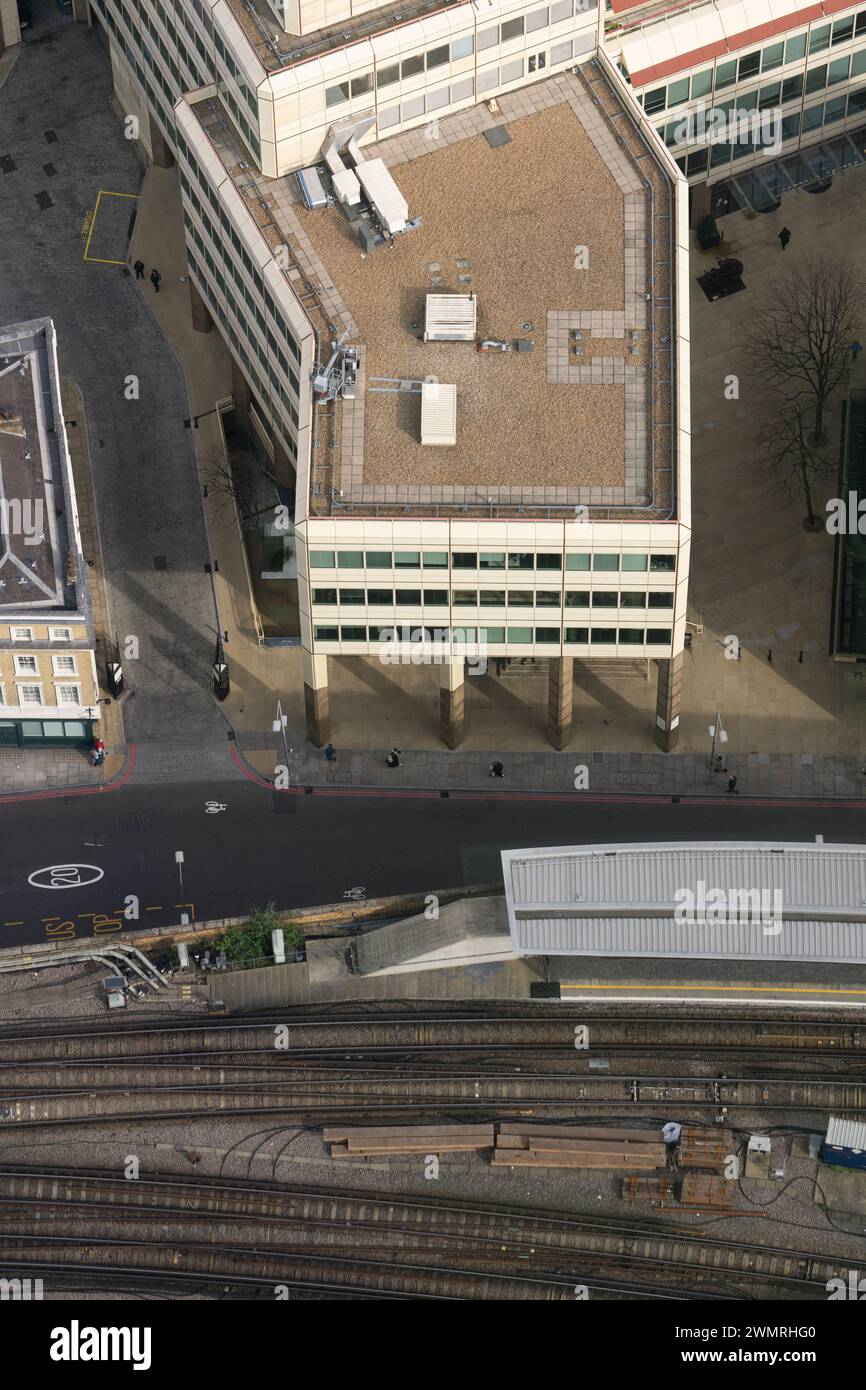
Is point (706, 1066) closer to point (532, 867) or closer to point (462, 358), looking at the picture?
point (532, 867)

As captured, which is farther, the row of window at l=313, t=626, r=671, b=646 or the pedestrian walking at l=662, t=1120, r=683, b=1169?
the row of window at l=313, t=626, r=671, b=646

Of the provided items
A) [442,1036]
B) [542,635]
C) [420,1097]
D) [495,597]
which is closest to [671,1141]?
[420,1097]

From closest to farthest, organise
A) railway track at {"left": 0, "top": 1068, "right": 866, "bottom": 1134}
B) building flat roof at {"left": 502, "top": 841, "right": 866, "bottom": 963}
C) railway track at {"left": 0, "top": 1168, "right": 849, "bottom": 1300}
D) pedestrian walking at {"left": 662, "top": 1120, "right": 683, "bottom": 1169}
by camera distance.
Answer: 1. railway track at {"left": 0, "top": 1168, "right": 849, "bottom": 1300}
2. pedestrian walking at {"left": 662, "top": 1120, "right": 683, "bottom": 1169}
3. building flat roof at {"left": 502, "top": 841, "right": 866, "bottom": 963}
4. railway track at {"left": 0, "top": 1068, "right": 866, "bottom": 1134}

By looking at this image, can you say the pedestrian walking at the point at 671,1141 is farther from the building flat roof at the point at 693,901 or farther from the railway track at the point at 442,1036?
the building flat roof at the point at 693,901

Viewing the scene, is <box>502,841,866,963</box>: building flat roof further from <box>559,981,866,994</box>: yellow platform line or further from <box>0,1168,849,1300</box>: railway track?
<box>0,1168,849,1300</box>: railway track

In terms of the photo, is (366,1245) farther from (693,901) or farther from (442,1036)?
(693,901)

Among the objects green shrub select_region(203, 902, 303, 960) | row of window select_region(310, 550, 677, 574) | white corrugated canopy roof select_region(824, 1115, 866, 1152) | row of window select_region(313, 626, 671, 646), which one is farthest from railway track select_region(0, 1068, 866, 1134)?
row of window select_region(310, 550, 677, 574)

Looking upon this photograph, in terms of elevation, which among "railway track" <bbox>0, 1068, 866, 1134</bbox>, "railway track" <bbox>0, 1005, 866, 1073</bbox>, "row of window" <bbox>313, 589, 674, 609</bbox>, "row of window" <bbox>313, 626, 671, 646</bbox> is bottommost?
"railway track" <bbox>0, 1068, 866, 1134</bbox>
